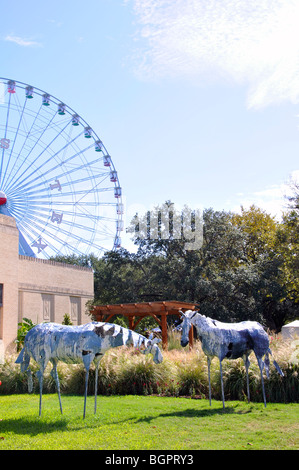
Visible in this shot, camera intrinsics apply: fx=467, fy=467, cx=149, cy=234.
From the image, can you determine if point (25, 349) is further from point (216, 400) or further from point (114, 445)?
point (216, 400)

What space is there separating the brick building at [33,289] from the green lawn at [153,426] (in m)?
11.6

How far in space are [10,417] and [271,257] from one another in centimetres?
2453

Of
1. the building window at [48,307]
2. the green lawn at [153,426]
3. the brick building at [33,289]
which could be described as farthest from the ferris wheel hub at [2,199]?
the green lawn at [153,426]

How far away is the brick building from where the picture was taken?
2344cm

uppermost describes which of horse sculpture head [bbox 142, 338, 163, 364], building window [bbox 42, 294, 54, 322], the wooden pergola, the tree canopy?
the tree canopy

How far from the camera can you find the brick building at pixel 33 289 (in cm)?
2344

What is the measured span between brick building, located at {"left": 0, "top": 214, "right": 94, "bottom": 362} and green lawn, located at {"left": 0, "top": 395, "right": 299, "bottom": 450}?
11.6 metres

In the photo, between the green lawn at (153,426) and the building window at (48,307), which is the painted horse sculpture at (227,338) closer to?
the green lawn at (153,426)

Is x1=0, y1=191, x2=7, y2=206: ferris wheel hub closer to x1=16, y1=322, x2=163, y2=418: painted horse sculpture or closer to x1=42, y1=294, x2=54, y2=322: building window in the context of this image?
x1=42, y1=294, x2=54, y2=322: building window

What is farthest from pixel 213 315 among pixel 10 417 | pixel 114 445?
pixel 114 445

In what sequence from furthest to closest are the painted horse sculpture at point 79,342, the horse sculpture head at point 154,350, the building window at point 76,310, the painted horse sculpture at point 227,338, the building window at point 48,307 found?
the building window at point 76,310 < the building window at point 48,307 < the painted horse sculpture at point 227,338 < the horse sculpture head at point 154,350 < the painted horse sculpture at point 79,342

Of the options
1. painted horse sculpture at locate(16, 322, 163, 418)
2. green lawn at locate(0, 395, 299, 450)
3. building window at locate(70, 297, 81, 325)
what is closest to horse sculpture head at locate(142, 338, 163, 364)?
painted horse sculpture at locate(16, 322, 163, 418)

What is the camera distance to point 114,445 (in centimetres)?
740

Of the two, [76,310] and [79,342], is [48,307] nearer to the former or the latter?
[76,310]
